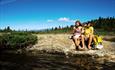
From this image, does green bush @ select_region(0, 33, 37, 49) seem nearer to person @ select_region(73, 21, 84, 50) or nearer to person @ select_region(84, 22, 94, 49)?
person @ select_region(73, 21, 84, 50)

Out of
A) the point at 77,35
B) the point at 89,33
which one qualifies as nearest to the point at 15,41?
the point at 77,35

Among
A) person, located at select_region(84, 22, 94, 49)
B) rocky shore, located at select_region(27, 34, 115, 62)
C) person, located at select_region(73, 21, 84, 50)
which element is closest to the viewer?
rocky shore, located at select_region(27, 34, 115, 62)

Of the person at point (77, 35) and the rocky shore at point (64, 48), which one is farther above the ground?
the person at point (77, 35)

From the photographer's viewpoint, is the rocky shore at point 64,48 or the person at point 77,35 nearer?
the rocky shore at point 64,48

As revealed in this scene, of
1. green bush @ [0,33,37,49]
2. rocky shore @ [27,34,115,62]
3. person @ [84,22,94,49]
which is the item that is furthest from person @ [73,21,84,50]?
green bush @ [0,33,37,49]

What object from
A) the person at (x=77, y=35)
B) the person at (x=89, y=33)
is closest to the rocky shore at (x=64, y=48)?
the person at (x=77, y=35)

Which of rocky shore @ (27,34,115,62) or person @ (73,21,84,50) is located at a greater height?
person @ (73,21,84,50)

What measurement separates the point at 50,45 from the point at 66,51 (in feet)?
6.06

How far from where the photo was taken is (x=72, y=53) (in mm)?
17031

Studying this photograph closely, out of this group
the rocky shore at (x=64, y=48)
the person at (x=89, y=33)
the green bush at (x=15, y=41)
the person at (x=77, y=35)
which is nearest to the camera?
the rocky shore at (x=64, y=48)

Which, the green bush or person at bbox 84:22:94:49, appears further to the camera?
the green bush

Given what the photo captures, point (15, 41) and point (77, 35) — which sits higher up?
point (77, 35)

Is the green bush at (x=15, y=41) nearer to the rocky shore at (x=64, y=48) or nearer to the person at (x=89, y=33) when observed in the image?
the rocky shore at (x=64, y=48)

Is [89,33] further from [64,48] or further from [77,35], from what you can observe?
[64,48]
